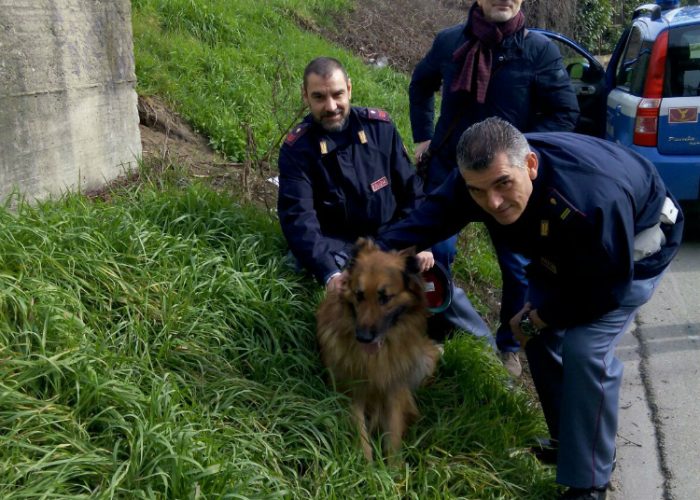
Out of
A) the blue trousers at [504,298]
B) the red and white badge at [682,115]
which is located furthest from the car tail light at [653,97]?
the blue trousers at [504,298]

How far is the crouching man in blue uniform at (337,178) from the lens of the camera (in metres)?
3.90

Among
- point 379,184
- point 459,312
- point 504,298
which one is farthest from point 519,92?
point 459,312

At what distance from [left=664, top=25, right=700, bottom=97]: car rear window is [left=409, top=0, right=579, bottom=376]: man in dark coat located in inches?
93.1

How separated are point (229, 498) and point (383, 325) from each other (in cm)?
110

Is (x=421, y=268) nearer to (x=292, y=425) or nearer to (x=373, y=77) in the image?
(x=292, y=425)

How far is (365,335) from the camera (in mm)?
3154

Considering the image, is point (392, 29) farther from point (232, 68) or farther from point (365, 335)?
point (365, 335)

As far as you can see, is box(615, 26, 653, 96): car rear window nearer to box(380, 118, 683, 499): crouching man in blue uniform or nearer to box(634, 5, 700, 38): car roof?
box(634, 5, 700, 38): car roof

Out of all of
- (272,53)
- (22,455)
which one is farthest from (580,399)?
(272,53)

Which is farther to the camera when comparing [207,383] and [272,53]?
[272,53]

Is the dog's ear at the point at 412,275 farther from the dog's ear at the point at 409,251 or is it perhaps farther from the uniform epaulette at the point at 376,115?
the uniform epaulette at the point at 376,115

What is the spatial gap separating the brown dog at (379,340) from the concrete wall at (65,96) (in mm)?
2185

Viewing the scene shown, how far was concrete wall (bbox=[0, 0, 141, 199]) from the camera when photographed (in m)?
4.16

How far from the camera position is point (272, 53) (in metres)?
7.75
